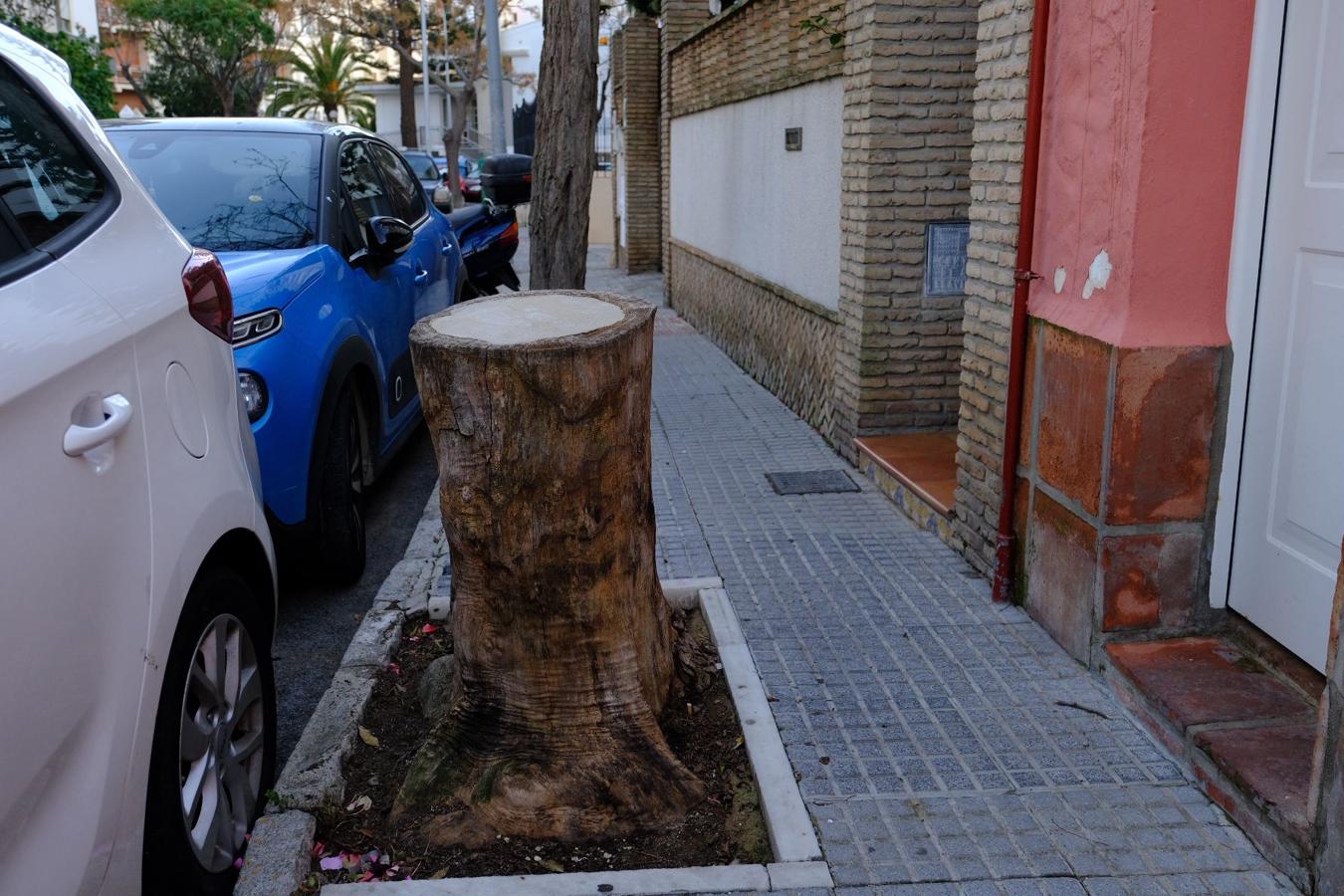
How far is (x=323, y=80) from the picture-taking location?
56062 mm

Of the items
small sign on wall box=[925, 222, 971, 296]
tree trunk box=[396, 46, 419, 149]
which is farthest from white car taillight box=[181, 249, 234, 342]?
tree trunk box=[396, 46, 419, 149]

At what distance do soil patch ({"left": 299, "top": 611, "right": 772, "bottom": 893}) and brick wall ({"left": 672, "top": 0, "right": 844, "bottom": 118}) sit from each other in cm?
456

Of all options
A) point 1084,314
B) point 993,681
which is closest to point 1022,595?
point 993,681

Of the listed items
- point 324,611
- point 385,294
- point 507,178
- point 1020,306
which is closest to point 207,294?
point 324,611

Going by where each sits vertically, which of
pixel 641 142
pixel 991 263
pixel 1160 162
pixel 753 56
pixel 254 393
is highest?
pixel 753 56

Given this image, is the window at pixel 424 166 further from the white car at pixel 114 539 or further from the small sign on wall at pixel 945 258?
the white car at pixel 114 539

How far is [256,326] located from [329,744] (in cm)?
183

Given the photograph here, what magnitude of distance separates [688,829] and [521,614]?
2.27 ft

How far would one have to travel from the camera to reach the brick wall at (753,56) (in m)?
7.67

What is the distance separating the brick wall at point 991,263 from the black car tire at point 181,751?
114 inches

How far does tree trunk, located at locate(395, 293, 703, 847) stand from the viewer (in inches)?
123

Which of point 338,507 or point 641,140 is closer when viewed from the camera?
point 338,507

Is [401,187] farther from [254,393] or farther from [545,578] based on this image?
[545,578]

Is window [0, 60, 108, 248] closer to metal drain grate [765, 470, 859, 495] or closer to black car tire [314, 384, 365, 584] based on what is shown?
black car tire [314, 384, 365, 584]
